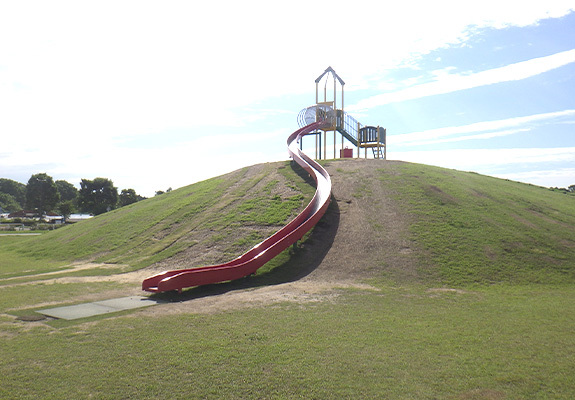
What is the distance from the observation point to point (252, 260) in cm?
1391

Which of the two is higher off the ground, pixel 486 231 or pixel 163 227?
pixel 486 231

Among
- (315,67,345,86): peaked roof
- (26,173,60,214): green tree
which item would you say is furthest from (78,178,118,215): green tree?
(315,67,345,86): peaked roof

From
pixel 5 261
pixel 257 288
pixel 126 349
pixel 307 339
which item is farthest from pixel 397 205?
pixel 5 261

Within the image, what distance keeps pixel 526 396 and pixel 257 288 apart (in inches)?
329

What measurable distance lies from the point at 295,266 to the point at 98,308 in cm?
733

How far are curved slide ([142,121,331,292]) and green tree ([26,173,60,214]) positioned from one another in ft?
238

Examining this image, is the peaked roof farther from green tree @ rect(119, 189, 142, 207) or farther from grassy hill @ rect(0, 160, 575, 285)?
green tree @ rect(119, 189, 142, 207)

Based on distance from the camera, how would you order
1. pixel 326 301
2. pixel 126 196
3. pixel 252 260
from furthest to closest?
pixel 126 196 < pixel 252 260 < pixel 326 301

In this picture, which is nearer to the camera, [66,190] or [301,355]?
[301,355]

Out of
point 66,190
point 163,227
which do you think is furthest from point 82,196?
point 163,227

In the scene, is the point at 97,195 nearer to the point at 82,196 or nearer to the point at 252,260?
the point at 82,196

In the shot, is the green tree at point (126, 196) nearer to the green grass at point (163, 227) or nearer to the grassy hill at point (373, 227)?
the grassy hill at point (373, 227)

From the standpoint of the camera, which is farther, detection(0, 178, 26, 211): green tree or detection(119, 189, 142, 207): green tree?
detection(0, 178, 26, 211): green tree

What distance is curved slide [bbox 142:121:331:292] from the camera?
11.6 metres
